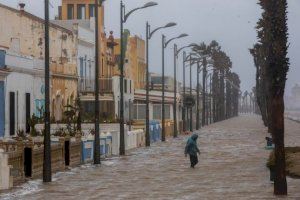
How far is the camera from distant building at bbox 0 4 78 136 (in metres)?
40.8

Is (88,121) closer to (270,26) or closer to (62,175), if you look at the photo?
(62,175)

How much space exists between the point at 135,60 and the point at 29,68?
44849 millimetres

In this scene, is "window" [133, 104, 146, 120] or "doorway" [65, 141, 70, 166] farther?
"window" [133, 104, 146, 120]

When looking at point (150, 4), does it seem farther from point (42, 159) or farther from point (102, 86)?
point (42, 159)

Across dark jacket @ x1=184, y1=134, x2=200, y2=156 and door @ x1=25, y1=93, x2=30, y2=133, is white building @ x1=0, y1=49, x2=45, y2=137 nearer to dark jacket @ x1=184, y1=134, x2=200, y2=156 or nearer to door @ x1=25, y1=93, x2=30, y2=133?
door @ x1=25, y1=93, x2=30, y2=133

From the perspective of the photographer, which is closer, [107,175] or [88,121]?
Answer: [107,175]

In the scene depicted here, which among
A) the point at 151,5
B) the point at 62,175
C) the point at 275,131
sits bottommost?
the point at 62,175

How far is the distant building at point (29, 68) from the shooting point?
40.8 meters

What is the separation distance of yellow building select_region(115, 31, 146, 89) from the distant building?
2481 centimetres

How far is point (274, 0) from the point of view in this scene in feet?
62.8

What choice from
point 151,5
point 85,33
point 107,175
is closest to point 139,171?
point 107,175

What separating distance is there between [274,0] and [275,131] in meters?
3.46

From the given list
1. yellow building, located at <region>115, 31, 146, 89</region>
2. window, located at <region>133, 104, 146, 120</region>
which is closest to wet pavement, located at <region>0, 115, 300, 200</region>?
window, located at <region>133, 104, 146, 120</region>

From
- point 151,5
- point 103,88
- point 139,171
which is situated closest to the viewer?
point 139,171
